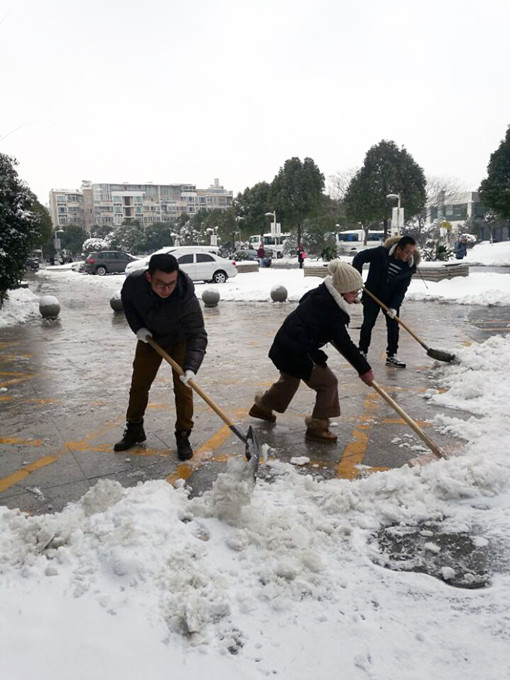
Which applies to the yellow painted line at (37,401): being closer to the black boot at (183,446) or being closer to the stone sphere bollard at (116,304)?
the black boot at (183,446)

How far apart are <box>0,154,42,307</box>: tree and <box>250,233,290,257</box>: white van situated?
2831 cm

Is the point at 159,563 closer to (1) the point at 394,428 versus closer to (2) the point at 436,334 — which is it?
(1) the point at 394,428

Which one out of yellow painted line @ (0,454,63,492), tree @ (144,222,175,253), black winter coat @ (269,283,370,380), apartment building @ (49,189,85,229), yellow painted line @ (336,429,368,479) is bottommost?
yellow painted line @ (336,429,368,479)

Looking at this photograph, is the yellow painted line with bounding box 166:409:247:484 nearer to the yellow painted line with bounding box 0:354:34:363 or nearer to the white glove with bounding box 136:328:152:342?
the white glove with bounding box 136:328:152:342

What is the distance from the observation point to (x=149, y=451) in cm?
405

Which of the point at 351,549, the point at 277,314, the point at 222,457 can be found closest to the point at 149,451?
the point at 222,457

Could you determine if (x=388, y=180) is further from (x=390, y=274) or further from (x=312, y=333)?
(x=312, y=333)

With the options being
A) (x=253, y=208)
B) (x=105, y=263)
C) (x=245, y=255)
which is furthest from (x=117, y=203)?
(x=245, y=255)

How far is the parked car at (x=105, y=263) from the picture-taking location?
1146 inches

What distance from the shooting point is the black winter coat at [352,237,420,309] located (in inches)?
250

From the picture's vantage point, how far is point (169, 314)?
372 cm

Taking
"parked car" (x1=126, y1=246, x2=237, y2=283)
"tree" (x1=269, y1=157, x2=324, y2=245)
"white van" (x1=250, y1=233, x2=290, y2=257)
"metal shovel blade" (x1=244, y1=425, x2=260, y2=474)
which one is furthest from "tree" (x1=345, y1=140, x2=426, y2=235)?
"metal shovel blade" (x1=244, y1=425, x2=260, y2=474)

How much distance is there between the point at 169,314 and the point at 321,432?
1.51 metres

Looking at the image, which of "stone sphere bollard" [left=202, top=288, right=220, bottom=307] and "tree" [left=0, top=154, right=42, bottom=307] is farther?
"stone sphere bollard" [left=202, top=288, right=220, bottom=307]
